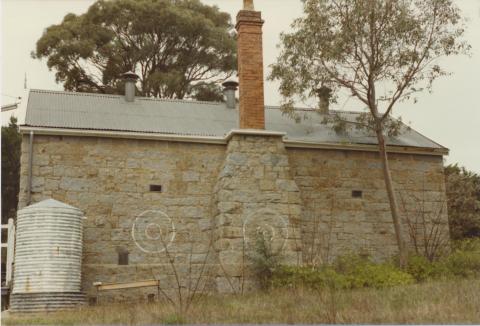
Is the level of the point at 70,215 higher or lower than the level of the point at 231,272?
higher

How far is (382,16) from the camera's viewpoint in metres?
14.0

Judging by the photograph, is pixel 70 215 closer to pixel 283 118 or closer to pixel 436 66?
pixel 283 118

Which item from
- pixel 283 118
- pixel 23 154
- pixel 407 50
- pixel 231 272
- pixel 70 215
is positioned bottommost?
pixel 231 272

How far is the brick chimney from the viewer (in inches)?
567

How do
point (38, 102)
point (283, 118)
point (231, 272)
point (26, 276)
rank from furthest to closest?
point (283, 118)
point (38, 102)
point (231, 272)
point (26, 276)

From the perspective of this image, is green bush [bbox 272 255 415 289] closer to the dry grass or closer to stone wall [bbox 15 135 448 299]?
stone wall [bbox 15 135 448 299]

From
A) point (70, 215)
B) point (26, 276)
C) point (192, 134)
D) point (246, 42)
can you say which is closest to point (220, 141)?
point (192, 134)

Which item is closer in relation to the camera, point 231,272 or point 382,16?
point 231,272

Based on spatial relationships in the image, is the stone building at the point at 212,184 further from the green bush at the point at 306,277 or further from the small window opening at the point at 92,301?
the green bush at the point at 306,277

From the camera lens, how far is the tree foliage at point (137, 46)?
A: 2442 centimetres

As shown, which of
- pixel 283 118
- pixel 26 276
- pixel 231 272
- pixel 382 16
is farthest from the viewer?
pixel 283 118

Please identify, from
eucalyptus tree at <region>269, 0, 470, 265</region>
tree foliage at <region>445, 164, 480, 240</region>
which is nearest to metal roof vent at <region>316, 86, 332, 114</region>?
eucalyptus tree at <region>269, 0, 470, 265</region>

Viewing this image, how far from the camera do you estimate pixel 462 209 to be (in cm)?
2250

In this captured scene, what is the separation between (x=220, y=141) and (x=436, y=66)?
5.33 m
